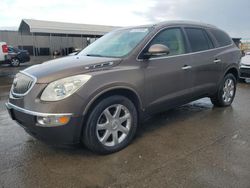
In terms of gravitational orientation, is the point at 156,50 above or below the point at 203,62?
above

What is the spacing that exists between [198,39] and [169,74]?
1.23 meters

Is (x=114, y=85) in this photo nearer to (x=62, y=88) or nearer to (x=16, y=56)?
(x=62, y=88)

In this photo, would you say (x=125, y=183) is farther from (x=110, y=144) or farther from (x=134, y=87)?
(x=134, y=87)

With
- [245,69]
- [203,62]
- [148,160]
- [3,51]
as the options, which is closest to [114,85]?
[148,160]

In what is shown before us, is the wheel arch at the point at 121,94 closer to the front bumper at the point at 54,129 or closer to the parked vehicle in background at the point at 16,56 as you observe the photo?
the front bumper at the point at 54,129

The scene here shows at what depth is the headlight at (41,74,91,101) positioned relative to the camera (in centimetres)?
282

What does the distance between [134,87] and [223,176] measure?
156 cm

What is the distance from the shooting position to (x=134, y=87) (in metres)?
3.39

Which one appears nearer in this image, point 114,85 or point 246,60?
point 114,85

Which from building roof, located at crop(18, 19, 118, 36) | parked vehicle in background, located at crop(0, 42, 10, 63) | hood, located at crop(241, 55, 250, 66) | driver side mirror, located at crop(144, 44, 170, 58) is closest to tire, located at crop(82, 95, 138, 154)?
driver side mirror, located at crop(144, 44, 170, 58)

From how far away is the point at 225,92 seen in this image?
544 cm

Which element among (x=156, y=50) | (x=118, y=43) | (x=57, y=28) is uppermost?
(x=57, y=28)

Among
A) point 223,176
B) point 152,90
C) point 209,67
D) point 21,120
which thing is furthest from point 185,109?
point 21,120

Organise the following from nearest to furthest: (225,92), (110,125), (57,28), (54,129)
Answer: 1. (54,129)
2. (110,125)
3. (225,92)
4. (57,28)
